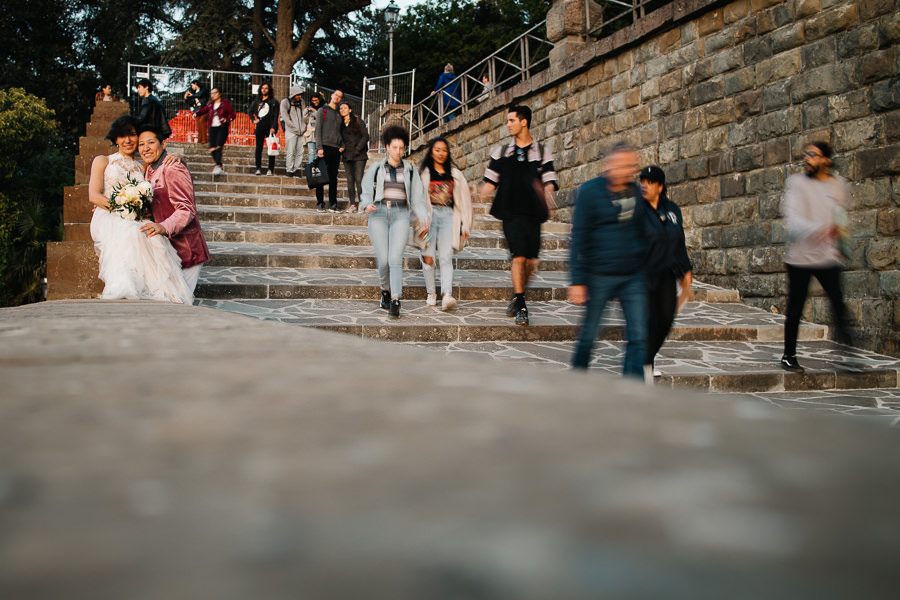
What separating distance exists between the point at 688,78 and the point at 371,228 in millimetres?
5172

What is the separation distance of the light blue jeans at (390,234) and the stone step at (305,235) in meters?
3.66

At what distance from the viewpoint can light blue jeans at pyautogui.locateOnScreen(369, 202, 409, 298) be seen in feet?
24.1

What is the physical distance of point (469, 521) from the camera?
0.32m

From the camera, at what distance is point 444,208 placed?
7629 mm

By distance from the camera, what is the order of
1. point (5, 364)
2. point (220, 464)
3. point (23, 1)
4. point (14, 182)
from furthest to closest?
point (23, 1) → point (14, 182) → point (5, 364) → point (220, 464)

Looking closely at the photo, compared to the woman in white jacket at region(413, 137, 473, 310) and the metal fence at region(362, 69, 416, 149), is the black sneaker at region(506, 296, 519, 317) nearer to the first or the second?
the woman in white jacket at region(413, 137, 473, 310)

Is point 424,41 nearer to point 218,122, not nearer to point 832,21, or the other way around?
point 218,122

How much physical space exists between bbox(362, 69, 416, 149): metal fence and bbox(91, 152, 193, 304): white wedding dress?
15.8 metres

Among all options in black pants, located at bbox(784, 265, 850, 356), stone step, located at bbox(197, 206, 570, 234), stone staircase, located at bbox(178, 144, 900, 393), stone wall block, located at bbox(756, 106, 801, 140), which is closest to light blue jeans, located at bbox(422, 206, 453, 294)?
stone staircase, located at bbox(178, 144, 900, 393)

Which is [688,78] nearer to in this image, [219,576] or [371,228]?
[371,228]

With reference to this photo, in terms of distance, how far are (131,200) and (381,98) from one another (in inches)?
730

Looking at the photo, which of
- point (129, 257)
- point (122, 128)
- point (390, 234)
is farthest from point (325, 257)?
point (129, 257)

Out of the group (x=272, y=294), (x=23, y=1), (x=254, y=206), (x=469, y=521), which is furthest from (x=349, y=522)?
(x=23, y=1)

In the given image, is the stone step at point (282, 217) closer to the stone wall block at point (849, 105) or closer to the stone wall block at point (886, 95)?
the stone wall block at point (849, 105)
